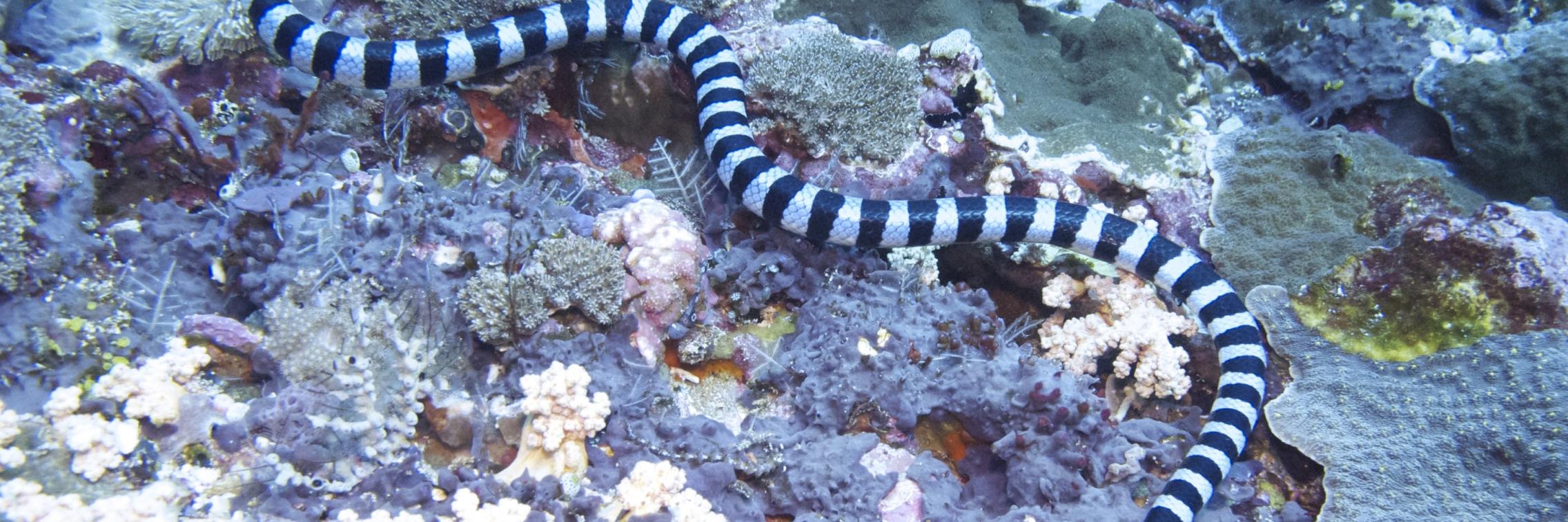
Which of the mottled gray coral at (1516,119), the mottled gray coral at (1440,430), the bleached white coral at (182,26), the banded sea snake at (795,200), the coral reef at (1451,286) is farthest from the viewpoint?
the mottled gray coral at (1516,119)

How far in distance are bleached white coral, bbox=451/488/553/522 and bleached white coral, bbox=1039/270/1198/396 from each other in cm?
240

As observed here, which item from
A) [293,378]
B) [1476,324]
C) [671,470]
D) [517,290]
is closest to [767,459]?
[671,470]

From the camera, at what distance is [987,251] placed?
365cm

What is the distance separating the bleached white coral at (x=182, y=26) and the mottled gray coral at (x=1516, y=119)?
6095mm

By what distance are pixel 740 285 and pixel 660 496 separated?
3.51ft

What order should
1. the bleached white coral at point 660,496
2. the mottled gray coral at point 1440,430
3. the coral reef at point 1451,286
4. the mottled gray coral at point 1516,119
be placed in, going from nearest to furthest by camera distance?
the bleached white coral at point 660,496
the mottled gray coral at point 1440,430
the coral reef at point 1451,286
the mottled gray coral at point 1516,119

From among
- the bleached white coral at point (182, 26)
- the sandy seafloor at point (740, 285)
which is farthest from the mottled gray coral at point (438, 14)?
the bleached white coral at point (182, 26)

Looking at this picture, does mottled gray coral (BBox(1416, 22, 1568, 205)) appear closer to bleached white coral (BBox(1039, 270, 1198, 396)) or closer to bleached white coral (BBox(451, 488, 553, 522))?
bleached white coral (BBox(1039, 270, 1198, 396))

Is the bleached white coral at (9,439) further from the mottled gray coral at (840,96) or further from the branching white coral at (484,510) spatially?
the mottled gray coral at (840,96)

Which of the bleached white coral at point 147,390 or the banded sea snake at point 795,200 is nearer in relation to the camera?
the bleached white coral at point 147,390

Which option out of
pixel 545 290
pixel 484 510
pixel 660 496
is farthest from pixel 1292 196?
pixel 484 510

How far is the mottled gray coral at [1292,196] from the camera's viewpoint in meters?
3.38

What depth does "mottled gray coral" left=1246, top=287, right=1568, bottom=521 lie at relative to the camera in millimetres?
2436

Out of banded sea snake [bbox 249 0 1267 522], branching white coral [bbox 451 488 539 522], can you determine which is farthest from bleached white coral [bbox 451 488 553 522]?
banded sea snake [bbox 249 0 1267 522]
